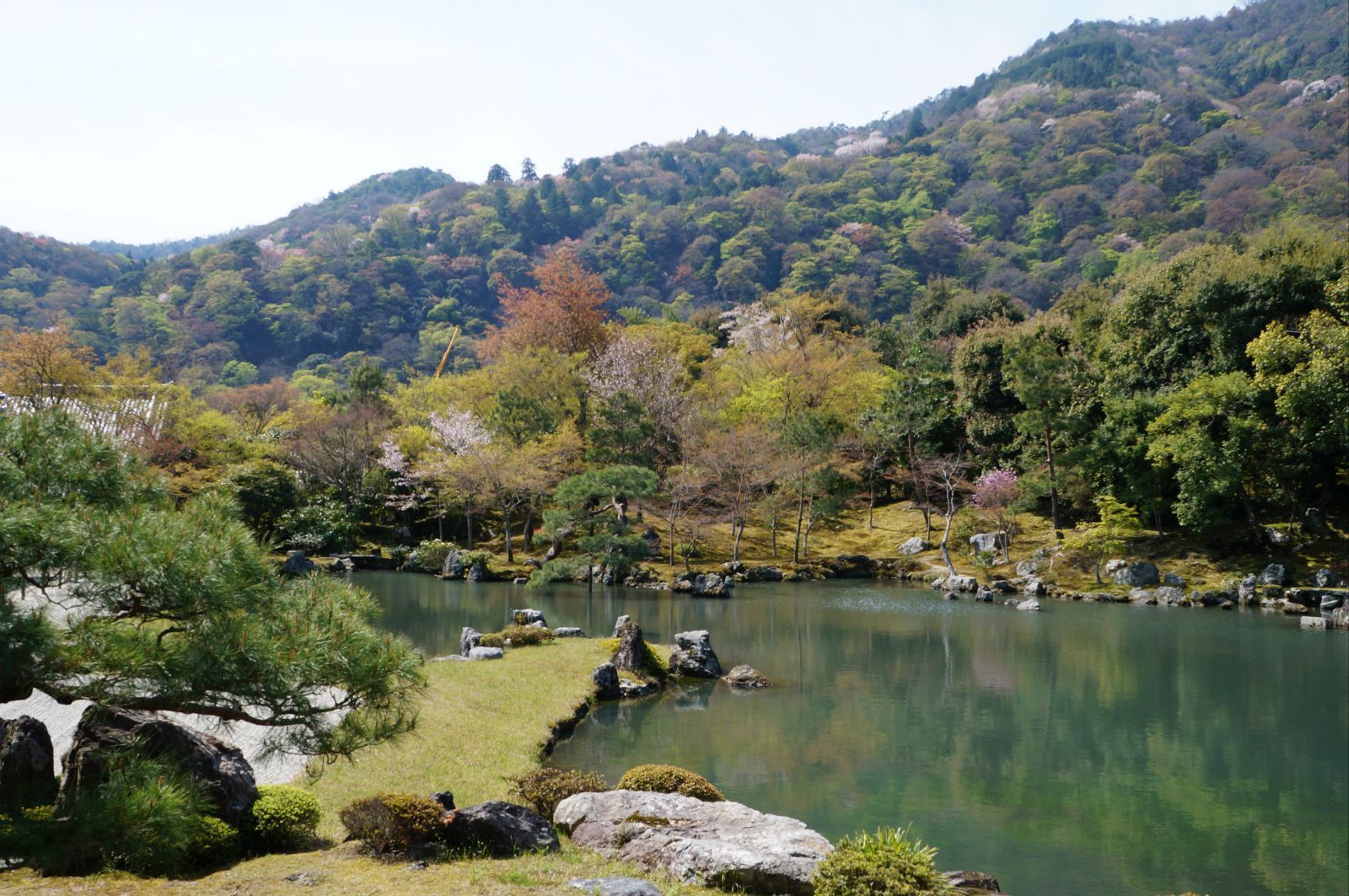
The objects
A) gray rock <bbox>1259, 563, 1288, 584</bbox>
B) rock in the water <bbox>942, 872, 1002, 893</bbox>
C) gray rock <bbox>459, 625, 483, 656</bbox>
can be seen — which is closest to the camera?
rock in the water <bbox>942, 872, 1002, 893</bbox>

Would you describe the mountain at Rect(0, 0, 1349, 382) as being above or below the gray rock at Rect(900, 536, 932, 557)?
above

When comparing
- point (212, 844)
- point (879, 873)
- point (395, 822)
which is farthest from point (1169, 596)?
point (212, 844)

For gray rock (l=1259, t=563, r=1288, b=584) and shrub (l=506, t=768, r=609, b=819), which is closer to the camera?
shrub (l=506, t=768, r=609, b=819)

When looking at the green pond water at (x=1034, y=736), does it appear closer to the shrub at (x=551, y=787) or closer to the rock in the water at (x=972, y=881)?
the rock in the water at (x=972, y=881)

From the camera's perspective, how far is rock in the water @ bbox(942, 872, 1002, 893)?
23.8 feet

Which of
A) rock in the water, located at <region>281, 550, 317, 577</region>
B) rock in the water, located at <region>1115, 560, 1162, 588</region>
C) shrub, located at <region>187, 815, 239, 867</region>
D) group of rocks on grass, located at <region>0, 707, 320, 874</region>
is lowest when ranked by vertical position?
rock in the water, located at <region>1115, 560, 1162, 588</region>

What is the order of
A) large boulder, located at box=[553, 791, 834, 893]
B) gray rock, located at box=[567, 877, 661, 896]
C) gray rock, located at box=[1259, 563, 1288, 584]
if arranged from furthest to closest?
gray rock, located at box=[1259, 563, 1288, 584], large boulder, located at box=[553, 791, 834, 893], gray rock, located at box=[567, 877, 661, 896]

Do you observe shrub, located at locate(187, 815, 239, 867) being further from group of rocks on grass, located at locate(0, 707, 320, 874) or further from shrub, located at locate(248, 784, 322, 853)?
shrub, located at locate(248, 784, 322, 853)

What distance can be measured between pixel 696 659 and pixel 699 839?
10245 millimetres

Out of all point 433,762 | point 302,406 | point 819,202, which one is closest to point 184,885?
point 433,762

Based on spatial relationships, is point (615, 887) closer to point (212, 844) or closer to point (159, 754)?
point (212, 844)

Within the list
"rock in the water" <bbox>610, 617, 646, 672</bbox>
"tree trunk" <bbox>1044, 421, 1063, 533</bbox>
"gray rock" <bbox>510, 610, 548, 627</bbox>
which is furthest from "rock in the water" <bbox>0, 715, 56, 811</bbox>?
"tree trunk" <bbox>1044, 421, 1063, 533</bbox>

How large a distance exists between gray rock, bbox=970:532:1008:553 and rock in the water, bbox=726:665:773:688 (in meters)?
17.9

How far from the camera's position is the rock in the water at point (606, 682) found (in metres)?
15.4
